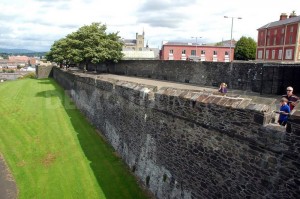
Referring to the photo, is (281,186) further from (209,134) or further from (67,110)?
(67,110)

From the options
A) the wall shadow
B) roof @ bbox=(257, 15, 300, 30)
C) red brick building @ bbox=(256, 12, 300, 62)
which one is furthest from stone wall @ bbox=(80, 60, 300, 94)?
roof @ bbox=(257, 15, 300, 30)

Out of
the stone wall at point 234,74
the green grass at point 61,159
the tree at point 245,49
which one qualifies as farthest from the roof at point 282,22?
the green grass at point 61,159

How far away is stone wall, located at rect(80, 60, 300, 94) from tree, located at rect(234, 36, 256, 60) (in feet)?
135

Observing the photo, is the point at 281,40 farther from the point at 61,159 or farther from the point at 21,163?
the point at 21,163

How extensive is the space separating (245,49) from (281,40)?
10325mm

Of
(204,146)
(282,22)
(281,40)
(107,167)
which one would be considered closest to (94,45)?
(107,167)

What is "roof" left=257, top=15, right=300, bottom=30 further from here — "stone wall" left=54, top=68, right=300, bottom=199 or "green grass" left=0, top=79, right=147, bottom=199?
"stone wall" left=54, top=68, right=300, bottom=199

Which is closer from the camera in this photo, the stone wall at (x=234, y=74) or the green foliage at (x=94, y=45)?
the stone wall at (x=234, y=74)

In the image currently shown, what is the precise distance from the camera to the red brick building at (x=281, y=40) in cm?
4722

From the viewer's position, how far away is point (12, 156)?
14.3 meters

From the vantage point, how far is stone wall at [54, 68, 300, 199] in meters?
5.48

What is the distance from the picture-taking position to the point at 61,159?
13562 millimetres

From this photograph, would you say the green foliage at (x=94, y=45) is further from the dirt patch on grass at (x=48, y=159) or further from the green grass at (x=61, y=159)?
the dirt patch on grass at (x=48, y=159)

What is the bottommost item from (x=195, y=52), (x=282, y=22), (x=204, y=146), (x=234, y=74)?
(x=204, y=146)
